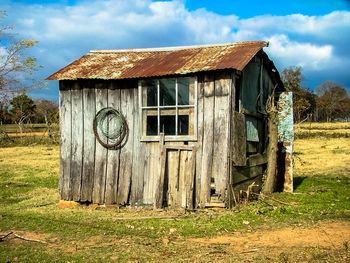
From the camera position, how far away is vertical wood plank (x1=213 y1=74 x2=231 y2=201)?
7742 millimetres

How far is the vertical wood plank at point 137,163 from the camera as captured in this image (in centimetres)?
854

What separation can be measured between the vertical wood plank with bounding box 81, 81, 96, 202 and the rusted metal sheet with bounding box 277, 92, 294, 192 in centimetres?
564

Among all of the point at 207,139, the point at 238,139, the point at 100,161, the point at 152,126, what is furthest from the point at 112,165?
the point at 238,139

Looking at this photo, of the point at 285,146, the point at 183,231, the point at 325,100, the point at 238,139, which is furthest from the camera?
the point at 325,100

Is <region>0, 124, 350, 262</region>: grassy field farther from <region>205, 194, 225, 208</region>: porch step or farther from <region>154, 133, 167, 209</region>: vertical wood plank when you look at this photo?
<region>154, 133, 167, 209</region>: vertical wood plank

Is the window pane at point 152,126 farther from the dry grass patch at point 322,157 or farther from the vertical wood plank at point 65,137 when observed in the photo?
the dry grass patch at point 322,157

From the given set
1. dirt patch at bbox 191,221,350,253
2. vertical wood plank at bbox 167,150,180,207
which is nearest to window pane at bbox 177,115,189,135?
vertical wood plank at bbox 167,150,180,207

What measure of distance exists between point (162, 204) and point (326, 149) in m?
15.0

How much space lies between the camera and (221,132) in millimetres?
7805

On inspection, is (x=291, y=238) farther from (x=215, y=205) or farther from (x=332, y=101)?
(x=332, y=101)

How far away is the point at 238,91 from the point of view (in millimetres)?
8492

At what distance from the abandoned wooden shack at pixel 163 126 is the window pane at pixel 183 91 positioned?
0.02 metres

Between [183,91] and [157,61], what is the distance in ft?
4.66

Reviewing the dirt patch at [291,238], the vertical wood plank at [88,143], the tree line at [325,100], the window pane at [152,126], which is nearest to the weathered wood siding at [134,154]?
the vertical wood plank at [88,143]
